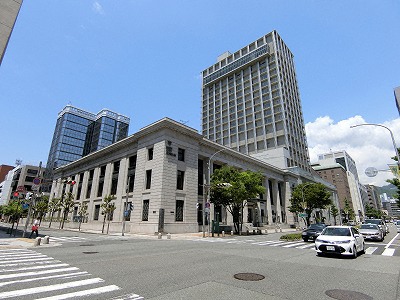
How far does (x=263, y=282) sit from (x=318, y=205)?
5046cm

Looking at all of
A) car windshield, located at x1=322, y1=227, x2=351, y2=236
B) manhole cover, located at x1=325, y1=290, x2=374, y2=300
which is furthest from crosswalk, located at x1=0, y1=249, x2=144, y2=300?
car windshield, located at x1=322, y1=227, x2=351, y2=236

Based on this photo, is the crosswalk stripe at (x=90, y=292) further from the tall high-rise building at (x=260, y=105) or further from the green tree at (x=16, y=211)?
the tall high-rise building at (x=260, y=105)

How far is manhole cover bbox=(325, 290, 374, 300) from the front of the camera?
5704 mm

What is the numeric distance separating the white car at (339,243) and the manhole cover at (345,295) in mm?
6453

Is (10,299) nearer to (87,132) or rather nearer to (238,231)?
(238,231)

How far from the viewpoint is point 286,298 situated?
5.55 metres

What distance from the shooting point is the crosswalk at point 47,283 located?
5.63 meters

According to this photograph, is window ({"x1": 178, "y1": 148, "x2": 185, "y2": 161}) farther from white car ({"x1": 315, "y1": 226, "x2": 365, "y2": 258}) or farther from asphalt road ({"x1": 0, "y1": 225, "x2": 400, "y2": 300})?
asphalt road ({"x1": 0, "y1": 225, "x2": 400, "y2": 300})

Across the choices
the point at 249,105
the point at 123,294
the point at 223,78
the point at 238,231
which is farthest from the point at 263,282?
the point at 223,78

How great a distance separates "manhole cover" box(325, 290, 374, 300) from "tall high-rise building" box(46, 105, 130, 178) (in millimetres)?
118073

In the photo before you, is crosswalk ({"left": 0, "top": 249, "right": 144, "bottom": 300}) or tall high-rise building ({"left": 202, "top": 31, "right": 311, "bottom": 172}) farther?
tall high-rise building ({"left": 202, "top": 31, "right": 311, "bottom": 172})

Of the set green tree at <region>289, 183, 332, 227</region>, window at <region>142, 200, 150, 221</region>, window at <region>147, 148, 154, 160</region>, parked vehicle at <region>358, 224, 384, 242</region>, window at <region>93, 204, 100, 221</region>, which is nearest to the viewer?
parked vehicle at <region>358, 224, 384, 242</region>

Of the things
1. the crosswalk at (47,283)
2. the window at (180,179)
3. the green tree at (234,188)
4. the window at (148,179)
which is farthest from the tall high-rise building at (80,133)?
the crosswalk at (47,283)

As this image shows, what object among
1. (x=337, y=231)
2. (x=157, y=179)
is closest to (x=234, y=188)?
(x=157, y=179)
